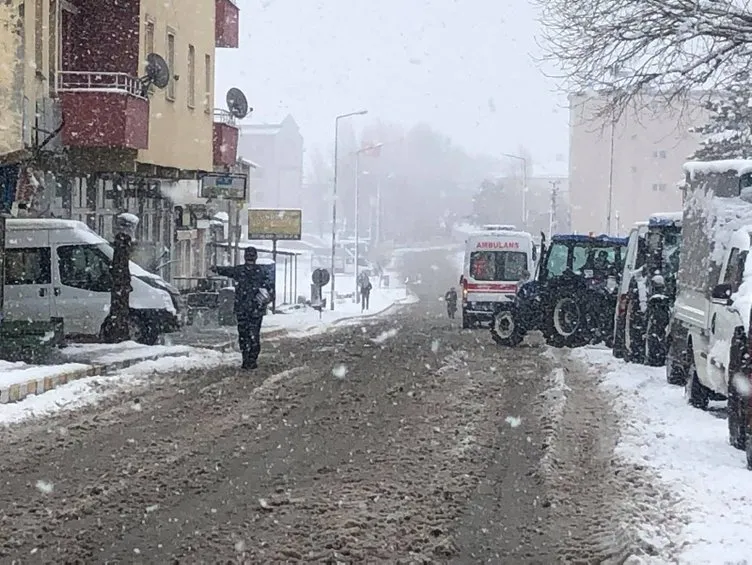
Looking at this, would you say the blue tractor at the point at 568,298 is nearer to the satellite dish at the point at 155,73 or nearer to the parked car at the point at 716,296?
the parked car at the point at 716,296

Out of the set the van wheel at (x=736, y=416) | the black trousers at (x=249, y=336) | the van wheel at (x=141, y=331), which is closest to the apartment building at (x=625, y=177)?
the van wheel at (x=141, y=331)

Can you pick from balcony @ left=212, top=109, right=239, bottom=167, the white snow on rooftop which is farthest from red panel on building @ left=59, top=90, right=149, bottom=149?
balcony @ left=212, top=109, right=239, bottom=167

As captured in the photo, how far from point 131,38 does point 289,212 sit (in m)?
33.7

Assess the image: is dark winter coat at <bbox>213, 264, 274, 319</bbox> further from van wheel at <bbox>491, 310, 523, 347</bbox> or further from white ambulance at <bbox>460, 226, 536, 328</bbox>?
white ambulance at <bbox>460, 226, 536, 328</bbox>

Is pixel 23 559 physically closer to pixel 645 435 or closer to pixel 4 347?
pixel 645 435

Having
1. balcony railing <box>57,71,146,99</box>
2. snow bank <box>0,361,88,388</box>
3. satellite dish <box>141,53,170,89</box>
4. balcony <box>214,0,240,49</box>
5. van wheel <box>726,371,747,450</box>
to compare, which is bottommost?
snow bank <box>0,361,88,388</box>

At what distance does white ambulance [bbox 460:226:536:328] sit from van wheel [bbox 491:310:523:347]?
8480 millimetres

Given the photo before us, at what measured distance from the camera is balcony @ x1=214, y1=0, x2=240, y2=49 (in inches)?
1422

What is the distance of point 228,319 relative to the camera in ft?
123

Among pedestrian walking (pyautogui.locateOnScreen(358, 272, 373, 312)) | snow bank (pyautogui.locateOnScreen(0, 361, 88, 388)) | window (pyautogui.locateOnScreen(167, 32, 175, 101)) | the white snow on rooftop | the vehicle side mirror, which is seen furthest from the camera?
pedestrian walking (pyautogui.locateOnScreen(358, 272, 373, 312))

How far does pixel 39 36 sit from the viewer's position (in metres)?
22.2

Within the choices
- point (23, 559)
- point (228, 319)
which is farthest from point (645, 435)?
point (228, 319)

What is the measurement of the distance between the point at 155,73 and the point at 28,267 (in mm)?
5027

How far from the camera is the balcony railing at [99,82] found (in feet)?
76.3
